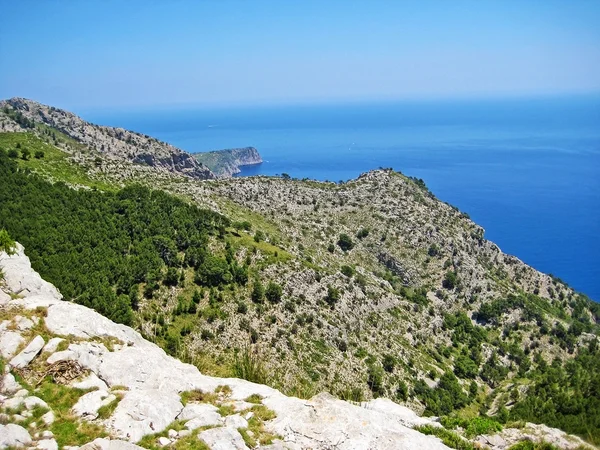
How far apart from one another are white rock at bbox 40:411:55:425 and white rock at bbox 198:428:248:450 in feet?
13.4

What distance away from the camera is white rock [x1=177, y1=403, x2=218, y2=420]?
527 inches

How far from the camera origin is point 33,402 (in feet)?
41.3

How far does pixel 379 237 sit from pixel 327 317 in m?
40.5

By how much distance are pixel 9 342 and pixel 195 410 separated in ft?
22.2

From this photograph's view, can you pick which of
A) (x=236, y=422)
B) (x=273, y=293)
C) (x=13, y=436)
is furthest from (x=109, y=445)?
(x=273, y=293)

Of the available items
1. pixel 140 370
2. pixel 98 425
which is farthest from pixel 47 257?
pixel 98 425

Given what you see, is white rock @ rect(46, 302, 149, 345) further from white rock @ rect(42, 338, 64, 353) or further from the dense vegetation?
the dense vegetation

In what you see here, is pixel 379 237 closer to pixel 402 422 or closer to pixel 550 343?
pixel 550 343

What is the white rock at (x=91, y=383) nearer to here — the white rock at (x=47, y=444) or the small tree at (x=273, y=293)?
the white rock at (x=47, y=444)

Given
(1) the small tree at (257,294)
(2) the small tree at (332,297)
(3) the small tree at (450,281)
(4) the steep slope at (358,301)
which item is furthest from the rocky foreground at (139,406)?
(3) the small tree at (450,281)

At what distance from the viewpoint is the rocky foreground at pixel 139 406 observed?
40.2ft

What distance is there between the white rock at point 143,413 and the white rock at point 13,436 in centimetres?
205

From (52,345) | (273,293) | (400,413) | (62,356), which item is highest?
(52,345)

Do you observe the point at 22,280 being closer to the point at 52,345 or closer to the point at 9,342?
the point at 9,342
